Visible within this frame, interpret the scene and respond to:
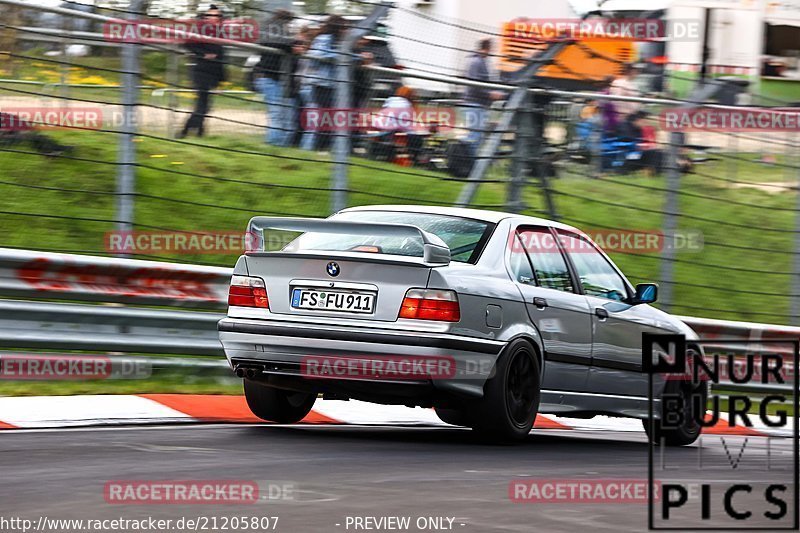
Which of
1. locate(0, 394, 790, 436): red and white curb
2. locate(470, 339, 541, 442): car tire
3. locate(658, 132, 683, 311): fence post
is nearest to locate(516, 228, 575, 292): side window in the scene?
locate(470, 339, 541, 442): car tire

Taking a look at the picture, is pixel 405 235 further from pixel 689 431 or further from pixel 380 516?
pixel 689 431

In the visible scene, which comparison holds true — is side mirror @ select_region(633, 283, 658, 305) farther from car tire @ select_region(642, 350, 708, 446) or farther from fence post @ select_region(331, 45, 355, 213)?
fence post @ select_region(331, 45, 355, 213)

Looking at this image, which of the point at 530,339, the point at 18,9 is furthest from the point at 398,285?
the point at 18,9

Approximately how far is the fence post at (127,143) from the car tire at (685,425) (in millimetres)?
4073

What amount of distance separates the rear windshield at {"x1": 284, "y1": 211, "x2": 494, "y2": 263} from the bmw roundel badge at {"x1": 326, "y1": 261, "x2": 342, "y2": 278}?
11.5 inches

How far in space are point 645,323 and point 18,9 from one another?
5143mm

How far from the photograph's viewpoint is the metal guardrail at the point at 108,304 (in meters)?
10.1

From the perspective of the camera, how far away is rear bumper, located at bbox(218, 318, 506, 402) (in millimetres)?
8086

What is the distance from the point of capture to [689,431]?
10.2 metres

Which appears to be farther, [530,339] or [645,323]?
[645,323]

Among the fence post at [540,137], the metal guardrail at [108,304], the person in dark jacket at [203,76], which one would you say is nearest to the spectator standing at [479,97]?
the fence post at [540,137]

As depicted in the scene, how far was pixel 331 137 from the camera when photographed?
457 inches

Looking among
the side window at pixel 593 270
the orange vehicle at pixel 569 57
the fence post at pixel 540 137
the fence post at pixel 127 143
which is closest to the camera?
the side window at pixel 593 270

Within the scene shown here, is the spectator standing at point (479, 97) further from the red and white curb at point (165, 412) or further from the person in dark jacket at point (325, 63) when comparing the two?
the red and white curb at point (165, 412)
